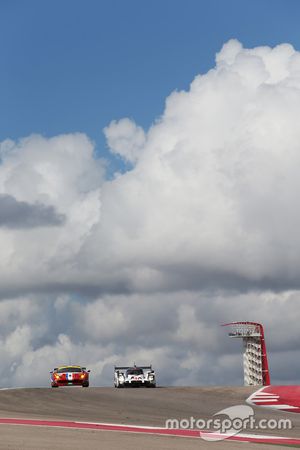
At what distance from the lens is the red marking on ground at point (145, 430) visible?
Result: 60.3 ft

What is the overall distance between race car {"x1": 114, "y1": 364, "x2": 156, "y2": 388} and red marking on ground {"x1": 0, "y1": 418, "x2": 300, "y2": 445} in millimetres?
21525

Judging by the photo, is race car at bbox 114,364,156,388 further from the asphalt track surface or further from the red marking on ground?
the red marking on ground

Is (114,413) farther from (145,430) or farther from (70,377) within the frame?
(70,377)

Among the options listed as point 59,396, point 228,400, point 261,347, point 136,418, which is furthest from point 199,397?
point 261,347

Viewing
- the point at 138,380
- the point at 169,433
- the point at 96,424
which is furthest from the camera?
the point at 138,380

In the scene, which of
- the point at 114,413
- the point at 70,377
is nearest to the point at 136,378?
the point at 70,377

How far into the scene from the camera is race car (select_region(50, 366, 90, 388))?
44.0m

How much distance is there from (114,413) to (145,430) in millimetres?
5477

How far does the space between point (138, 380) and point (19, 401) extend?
1387 cm

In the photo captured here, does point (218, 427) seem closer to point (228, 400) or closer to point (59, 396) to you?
point (228, 400)

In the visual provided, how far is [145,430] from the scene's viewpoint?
64.0ft

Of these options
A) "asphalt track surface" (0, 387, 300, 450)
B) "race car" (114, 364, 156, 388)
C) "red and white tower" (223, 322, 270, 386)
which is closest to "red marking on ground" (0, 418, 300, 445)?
"asphalt track surface" (0, 387, 300, 450)

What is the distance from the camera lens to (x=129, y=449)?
15.5 metres

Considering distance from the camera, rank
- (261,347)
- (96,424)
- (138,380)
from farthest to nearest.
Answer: (261,347) → (138,380) → (96,424)
